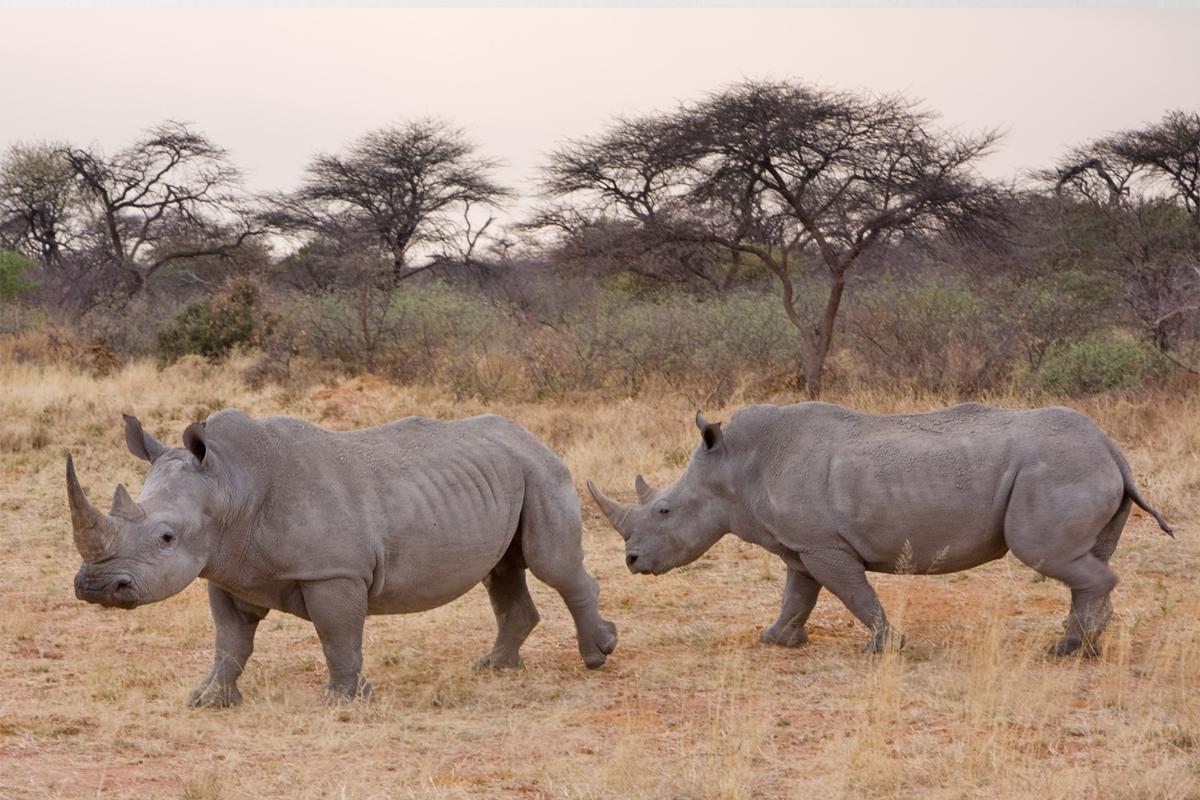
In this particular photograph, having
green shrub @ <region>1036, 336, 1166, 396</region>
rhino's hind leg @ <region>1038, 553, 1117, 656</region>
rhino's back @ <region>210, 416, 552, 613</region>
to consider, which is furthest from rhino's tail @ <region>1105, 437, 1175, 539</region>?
green shrub @ <region>1036, 336, 1166, 396</region>

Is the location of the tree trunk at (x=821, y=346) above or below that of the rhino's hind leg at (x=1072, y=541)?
above

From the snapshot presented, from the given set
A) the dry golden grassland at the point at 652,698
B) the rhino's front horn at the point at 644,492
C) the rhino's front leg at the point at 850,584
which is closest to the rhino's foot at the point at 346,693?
the dry golden grassland at the point at 652,698

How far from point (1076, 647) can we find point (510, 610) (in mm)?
2963

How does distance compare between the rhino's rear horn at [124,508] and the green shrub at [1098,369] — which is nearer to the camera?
the rhino's rear horn at [124,508]

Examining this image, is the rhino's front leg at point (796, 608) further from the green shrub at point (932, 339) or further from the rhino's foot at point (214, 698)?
the green shrub at point (932, 339)

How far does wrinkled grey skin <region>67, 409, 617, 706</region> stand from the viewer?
632cm

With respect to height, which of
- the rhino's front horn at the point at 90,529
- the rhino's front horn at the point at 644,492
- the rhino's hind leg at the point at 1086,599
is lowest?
the rhino's hind leg at the point at 1086,599

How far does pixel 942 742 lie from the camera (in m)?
6.04

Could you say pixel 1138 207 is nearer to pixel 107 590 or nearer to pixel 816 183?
pixel 816 183

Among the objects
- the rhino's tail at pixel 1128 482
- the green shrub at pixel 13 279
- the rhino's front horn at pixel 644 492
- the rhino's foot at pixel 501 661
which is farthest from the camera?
the green shrub at pixel 13 279

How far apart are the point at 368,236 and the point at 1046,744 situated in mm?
27938

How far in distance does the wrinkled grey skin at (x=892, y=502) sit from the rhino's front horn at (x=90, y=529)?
10.2ft

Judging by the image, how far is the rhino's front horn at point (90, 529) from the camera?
5.85m

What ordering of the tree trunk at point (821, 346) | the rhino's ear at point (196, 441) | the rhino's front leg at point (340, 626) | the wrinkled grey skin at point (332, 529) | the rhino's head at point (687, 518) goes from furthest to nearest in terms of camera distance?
1. the tree trunk at point (821, 346)
2. the rhino's head at point (687, 518)
3. the rhino's front leg at point (340, 626)
4. the rhino's ear at point (196, 441)
5. the wrinkled grey skin at point (332, 529)
